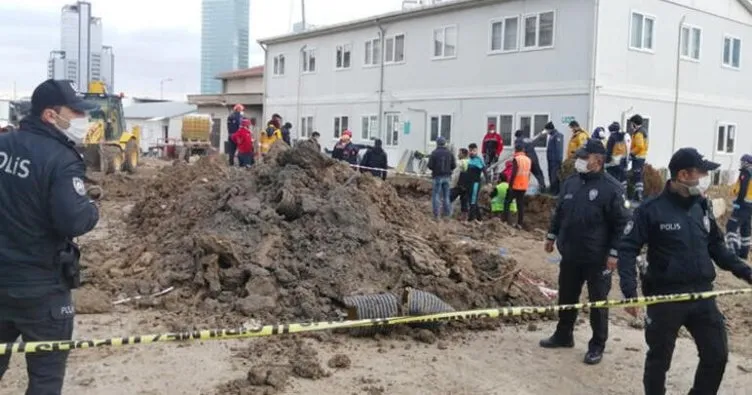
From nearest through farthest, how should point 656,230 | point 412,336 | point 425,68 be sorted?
point 656,230 < point 412,336 < point 425,68

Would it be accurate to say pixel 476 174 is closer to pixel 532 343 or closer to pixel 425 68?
pixel 532 343

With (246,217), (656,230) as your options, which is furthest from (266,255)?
(656,230)

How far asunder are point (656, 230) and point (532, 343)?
2.51m

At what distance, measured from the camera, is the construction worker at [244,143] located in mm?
18344

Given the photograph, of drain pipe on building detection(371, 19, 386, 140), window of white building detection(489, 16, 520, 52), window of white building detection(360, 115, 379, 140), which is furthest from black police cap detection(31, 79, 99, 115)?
window of white building detection(360, 115, 379, 140)

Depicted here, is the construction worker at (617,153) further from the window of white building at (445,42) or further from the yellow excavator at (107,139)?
the yellow excavator at (107,139)

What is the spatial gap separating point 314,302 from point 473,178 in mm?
9263

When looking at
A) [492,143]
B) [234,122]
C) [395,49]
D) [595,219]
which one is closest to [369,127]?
[395,49]

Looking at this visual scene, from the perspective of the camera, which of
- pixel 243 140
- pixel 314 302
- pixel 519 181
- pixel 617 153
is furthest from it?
pixel 243 140

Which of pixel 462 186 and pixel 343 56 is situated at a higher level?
pixel 343 56

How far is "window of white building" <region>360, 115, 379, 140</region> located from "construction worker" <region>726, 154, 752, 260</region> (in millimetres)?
17262

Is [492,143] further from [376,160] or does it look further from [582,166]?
[582,166]

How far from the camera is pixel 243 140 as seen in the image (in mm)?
18391

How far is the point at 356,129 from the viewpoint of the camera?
30.1m
